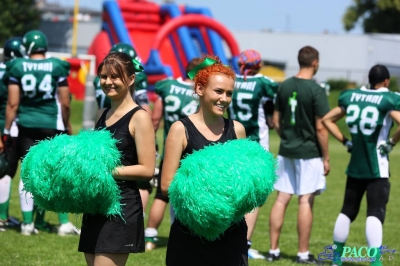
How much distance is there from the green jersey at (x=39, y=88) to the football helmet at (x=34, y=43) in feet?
0.41

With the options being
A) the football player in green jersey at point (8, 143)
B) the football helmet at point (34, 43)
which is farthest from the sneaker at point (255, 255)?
the football helmet at point (34, 43)

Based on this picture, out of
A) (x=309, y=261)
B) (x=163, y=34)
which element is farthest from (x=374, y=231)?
(x=163, y=34)

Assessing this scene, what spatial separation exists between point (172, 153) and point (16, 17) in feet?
147

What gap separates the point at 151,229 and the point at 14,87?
6.72 ft

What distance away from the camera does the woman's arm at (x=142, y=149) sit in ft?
15.0

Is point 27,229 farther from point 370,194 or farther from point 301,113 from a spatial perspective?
point 370,194

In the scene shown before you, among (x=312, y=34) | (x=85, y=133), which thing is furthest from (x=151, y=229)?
(x=312, y=34)

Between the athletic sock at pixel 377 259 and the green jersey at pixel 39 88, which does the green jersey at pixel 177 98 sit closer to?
the green jersey at pixel 39 88

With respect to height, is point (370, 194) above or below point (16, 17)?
below

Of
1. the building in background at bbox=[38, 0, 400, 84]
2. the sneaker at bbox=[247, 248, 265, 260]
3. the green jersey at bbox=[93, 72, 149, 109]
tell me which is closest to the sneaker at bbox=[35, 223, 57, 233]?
the green jersey at bbox=[93, 72, 149, 109]

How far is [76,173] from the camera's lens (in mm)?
4414

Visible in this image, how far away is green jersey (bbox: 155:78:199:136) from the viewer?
26.6ft

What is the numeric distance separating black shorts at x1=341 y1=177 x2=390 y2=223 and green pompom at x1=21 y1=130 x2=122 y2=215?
3223 mm

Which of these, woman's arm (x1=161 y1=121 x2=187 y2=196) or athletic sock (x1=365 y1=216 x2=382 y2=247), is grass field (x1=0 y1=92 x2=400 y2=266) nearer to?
athletic sock (x1=365 y1=216 x2=382 y2=247)
